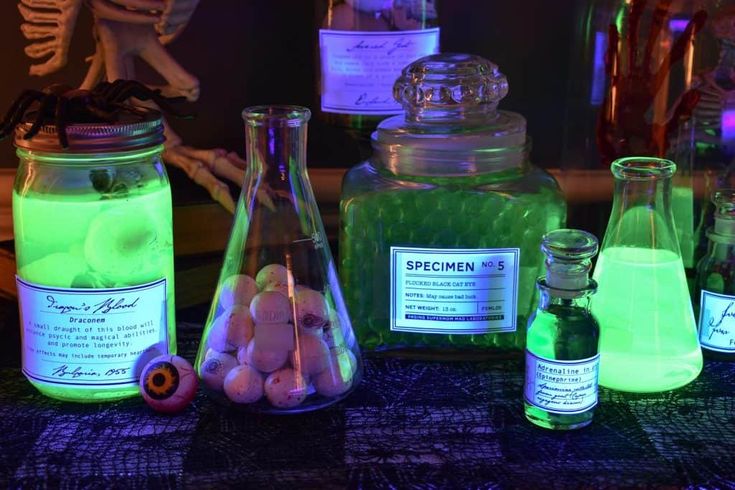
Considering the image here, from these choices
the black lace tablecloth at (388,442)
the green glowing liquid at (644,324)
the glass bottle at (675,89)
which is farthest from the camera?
the glass bottle at (675,89)

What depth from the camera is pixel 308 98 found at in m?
0.89

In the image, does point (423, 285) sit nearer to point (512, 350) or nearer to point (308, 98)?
point (512, 350)

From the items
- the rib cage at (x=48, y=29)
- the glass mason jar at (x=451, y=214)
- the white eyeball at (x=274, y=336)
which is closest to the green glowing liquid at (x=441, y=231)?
the glass mason jar at (x=451, y=214)

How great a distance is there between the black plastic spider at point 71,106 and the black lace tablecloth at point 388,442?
0.19m

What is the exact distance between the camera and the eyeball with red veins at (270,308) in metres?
0.64

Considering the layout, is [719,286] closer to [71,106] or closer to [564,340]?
[564,340]

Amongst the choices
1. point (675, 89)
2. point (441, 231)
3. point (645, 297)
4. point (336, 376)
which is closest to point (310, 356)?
point (336, 376)

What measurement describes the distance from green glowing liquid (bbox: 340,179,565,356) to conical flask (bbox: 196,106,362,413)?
41 mm

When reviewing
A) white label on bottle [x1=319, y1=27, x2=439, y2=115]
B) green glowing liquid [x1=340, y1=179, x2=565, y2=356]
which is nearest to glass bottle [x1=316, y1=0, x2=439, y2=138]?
white label on bottle [x1=319, y1=27, x2=439, y2=115]

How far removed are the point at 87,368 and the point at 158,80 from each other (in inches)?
11.7

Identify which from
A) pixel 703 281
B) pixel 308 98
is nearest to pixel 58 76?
pixel 308 98

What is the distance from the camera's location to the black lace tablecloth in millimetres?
574

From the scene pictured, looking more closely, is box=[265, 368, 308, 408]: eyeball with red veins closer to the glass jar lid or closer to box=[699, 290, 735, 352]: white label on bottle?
the glass jar lid

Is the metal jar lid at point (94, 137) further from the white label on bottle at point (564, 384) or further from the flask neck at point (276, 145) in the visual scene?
the white label on bottle at point (564, 384)
